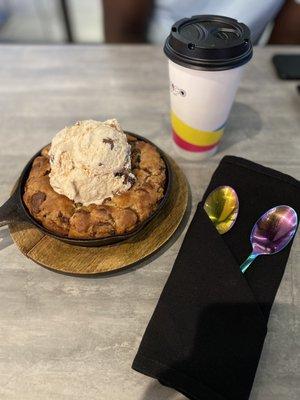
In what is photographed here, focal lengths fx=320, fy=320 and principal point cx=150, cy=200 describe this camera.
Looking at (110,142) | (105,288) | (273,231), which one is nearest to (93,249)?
(105,288)

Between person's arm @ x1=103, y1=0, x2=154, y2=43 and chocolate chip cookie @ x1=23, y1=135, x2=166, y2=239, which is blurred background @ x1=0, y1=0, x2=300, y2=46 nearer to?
person's arm @ x1=103, y1=0, x2=154, y2=43

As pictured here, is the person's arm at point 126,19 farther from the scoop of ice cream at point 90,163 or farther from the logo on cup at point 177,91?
the scoop of ice cream at point 90,163

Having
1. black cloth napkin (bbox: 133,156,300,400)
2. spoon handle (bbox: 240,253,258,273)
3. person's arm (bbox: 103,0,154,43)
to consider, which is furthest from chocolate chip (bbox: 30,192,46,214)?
person's arm (bbox: 103,0,154,43)

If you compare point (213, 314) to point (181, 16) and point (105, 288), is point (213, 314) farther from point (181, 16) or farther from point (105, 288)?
point (181, 16)

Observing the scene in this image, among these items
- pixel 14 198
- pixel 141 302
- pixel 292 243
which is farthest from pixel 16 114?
pixel 292 243

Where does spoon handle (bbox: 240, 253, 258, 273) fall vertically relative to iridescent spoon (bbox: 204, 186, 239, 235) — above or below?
below

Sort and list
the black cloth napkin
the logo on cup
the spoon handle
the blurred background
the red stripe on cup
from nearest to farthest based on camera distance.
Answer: the black cloth napkin < the spoon handle < the logo on cup < the red stripe on cup < the blurred background

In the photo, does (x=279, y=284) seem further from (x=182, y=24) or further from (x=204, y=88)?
(x=182, y=24)
